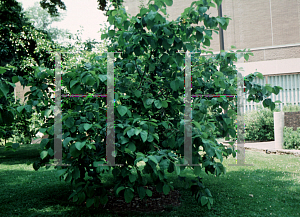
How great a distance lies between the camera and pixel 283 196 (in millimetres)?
3781

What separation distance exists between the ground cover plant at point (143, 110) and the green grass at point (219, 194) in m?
0.78

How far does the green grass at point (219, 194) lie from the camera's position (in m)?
3.25

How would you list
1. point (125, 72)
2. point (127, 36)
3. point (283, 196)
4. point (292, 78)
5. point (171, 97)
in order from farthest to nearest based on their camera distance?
point (292, 78) < point (283, 196) < point (125, 72) < point (171, 97) < point (127, 36)

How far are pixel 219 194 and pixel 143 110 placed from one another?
207 cm

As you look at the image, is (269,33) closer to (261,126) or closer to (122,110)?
(261,126)

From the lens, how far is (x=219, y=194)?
12.8 feet

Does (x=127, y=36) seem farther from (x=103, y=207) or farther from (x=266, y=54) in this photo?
(x=266, y=54)

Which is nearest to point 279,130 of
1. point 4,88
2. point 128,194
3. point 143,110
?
point 143,110

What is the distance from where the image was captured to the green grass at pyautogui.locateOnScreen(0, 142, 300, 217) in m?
3.25

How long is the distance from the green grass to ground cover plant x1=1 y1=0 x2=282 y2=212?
2.56 feet

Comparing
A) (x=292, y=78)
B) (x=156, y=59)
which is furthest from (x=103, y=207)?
(x=292, y=78)

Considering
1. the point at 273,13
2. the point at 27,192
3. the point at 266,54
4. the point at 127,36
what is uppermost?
the point at 273,13

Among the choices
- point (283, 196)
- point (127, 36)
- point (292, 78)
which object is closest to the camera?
point (127, 36)

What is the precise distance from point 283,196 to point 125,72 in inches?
120
